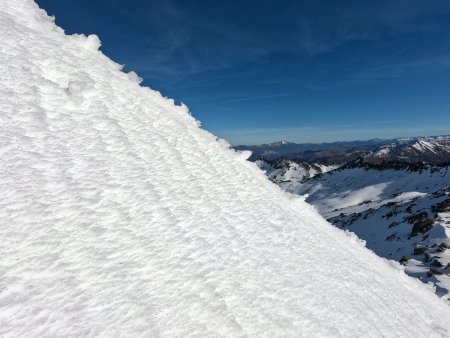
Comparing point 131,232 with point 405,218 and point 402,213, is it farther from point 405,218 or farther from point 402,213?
point 402,213

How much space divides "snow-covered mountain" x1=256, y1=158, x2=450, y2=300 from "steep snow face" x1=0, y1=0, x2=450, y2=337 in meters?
3.56

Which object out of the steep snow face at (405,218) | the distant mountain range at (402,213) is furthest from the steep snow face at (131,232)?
the steep snow face at (405,218)

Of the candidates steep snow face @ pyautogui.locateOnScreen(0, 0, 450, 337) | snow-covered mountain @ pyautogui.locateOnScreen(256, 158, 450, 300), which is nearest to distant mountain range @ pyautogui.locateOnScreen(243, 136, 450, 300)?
snow-covered mountain @ pyautogui.locateOnScreen(256, 158, 450, 300)

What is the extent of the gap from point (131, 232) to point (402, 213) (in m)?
65.3

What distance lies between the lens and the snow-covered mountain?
99.1ft

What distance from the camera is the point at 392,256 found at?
40.2 m

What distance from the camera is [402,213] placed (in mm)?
59562

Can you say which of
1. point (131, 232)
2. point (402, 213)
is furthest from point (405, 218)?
point (131, 232)

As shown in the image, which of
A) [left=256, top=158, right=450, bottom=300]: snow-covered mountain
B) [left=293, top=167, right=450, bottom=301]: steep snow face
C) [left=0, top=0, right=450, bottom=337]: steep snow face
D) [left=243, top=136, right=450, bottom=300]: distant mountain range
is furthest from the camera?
[left=256, top=158, right=450, bottom=300]: snow-covered mountain

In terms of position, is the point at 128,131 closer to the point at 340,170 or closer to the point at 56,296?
the point at 56,296

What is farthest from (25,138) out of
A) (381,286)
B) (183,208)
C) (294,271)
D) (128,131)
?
(381,286)

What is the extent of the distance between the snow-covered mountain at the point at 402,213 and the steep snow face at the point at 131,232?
11.7 feet

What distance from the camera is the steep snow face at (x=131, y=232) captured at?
10.9ft

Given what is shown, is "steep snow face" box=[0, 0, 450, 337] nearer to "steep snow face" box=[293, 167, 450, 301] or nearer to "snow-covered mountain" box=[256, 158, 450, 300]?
"snow-covered mountain" box=[256, 158, 450, 300]
